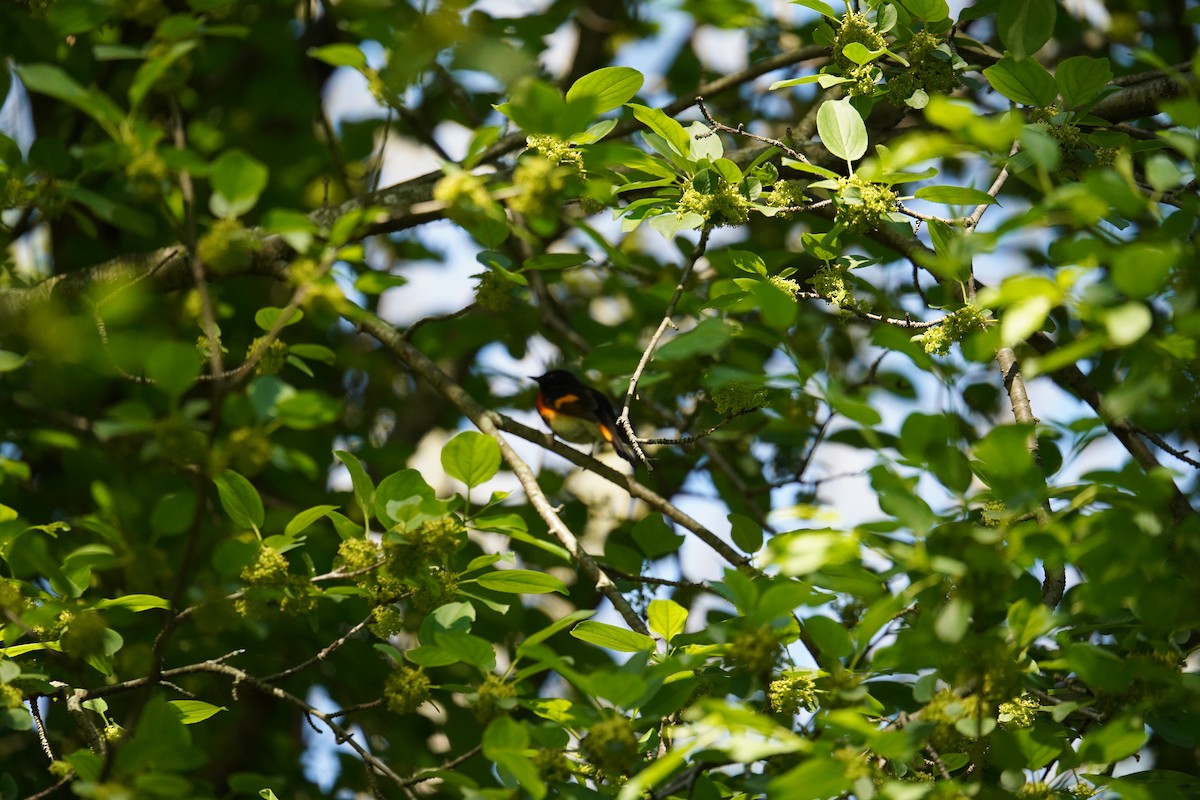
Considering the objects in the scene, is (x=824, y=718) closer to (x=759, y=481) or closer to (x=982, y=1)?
(x=982, y=1)

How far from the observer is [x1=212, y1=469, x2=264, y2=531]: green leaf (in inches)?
95.2

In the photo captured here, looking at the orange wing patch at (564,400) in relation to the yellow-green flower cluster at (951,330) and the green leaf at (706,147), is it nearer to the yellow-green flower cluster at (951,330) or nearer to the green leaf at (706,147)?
the green leaf at (706,147)

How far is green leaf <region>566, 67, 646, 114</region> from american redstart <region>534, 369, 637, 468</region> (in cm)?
314

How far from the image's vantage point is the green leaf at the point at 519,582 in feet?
8.04

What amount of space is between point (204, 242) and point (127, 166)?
0.19 meters

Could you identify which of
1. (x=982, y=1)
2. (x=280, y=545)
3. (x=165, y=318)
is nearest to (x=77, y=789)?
(x=280, y=545)

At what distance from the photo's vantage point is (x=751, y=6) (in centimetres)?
491

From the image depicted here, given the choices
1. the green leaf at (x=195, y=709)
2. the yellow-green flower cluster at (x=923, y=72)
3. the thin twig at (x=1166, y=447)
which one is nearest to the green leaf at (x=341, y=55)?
the green leaf at (x=195, y=709)

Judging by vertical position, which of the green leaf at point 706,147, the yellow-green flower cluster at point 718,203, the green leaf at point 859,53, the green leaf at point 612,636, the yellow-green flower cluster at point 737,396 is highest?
the green leaf at point 859,53

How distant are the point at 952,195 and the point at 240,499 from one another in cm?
181

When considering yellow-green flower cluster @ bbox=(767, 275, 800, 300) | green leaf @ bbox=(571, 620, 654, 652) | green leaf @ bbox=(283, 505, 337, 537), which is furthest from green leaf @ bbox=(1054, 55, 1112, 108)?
green leaf @ bbox=(283, 505, 337, 537)

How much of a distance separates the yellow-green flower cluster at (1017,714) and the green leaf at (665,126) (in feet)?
4.94

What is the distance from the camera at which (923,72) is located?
3.00 meters

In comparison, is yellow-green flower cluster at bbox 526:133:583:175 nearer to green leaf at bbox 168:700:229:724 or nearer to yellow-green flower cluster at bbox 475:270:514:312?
yellow-green flower cluster at bbox 475:270:514:312
